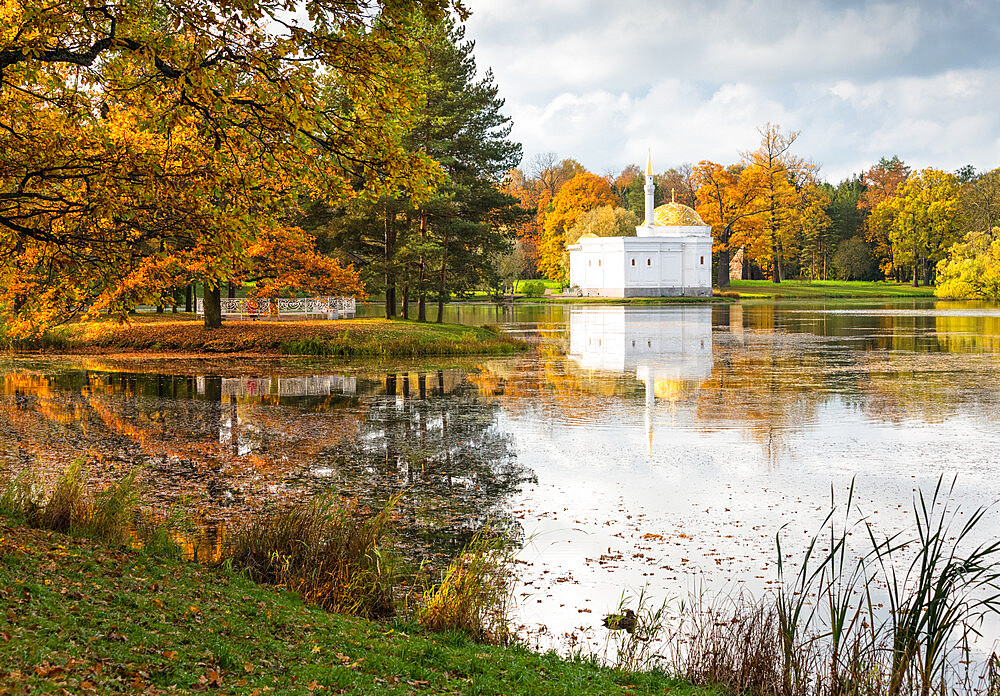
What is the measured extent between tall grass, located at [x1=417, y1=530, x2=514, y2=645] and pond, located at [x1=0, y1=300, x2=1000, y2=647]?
0.27 m

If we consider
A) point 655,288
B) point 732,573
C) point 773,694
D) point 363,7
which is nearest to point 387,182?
point 363,7

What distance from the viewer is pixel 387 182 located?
29.3 ft

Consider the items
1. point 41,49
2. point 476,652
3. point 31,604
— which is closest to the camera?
point 31,604

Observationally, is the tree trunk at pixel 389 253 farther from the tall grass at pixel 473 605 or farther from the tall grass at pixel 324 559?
the tall grass at pixel 473 605

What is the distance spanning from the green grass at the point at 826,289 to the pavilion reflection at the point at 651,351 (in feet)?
124

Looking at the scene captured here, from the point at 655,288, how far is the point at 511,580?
75.1 m

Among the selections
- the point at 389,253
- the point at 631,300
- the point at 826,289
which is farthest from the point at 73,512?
the point at 826,289

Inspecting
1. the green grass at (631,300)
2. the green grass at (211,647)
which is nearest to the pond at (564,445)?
the green grass at (211,647)

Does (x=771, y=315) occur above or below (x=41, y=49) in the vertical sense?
below

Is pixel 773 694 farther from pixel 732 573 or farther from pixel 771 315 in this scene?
pixel 771 315

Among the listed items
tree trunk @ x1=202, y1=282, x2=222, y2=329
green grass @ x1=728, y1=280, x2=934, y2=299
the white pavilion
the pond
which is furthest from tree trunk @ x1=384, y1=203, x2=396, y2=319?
green grass @ x1=728, y1=280, x2=934, y2=299

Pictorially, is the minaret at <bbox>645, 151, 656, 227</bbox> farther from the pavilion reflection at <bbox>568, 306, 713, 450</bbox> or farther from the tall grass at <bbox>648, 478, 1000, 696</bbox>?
the tall grass at <bbox>648, 478, 1000, 696</bbox>

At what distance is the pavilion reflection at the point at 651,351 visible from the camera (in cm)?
1981

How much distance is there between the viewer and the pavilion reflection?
19.8 m
